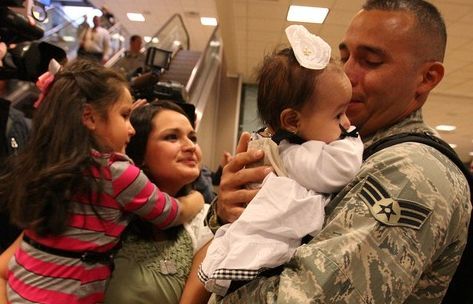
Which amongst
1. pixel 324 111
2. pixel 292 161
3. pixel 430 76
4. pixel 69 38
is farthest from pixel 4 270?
pixel 69 38

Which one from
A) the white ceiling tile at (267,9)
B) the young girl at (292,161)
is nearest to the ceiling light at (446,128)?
the white ceiling tile at (267,9)

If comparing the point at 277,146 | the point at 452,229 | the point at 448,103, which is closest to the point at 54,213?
the point at 277,146

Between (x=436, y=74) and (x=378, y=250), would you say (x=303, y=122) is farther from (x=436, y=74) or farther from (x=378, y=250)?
(x=436, y=74)

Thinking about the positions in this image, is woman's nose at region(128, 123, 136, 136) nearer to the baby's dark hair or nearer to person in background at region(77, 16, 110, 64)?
the baby's dark hair

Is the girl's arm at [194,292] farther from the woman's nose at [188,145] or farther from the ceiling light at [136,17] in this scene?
the ceiling light at [136,17]

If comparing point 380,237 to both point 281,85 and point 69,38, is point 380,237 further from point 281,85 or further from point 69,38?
point 69,38

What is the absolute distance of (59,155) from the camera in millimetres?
1525

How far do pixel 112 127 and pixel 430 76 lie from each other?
1.28m

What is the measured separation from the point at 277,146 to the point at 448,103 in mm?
10416

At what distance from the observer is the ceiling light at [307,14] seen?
628cm

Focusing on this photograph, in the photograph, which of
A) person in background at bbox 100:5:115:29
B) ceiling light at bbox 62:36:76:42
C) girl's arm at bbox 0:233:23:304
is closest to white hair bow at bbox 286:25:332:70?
girl's arm at bbox 0:233:23:304

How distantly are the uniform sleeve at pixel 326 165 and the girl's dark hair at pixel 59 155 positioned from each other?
0.82 metres

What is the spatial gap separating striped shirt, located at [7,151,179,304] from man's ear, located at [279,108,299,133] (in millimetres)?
654

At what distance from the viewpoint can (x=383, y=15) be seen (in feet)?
4.72
